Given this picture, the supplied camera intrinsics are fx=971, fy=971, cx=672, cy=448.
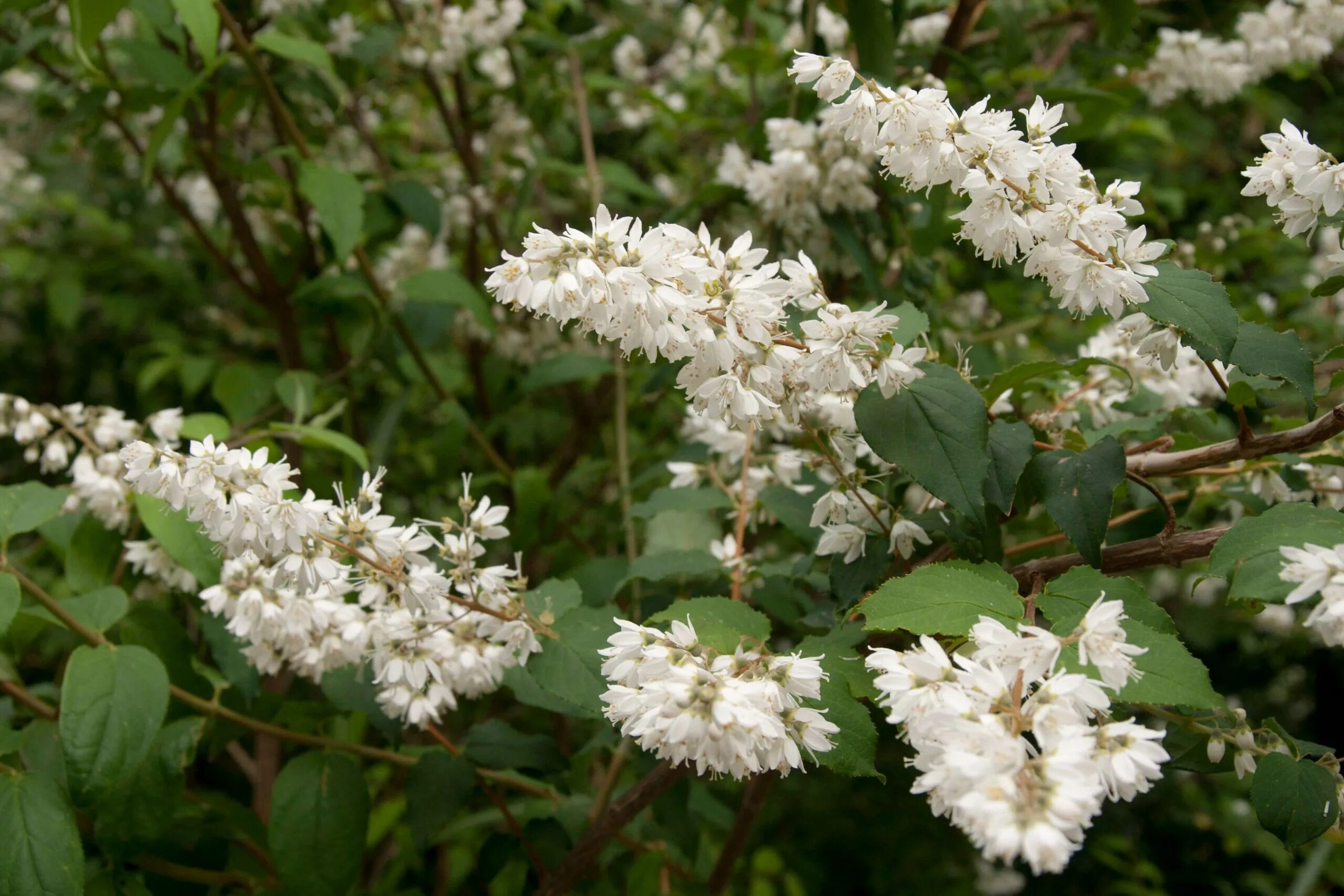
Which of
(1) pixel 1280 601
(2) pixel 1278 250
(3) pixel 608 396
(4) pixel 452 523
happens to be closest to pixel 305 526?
(4) pixel 452 523

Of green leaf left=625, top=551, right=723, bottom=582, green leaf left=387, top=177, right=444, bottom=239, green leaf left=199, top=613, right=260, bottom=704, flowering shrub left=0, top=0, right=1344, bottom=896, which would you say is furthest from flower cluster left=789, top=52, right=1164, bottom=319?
green leaf left=387, top=177, right=444, bottom=239

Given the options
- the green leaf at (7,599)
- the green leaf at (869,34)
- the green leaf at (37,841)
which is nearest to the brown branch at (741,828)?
the green leaf at (37,841)

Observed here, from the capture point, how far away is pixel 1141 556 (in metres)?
1.32

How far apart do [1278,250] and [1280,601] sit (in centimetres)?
282

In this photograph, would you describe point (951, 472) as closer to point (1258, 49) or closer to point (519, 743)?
point (519, 743)

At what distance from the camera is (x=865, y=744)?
44.6 inches

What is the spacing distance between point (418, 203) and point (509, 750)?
1.58 metres

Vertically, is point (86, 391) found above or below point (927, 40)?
below

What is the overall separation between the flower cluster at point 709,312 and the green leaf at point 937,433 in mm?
28

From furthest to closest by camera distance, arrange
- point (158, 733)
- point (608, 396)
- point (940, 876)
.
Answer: point (940, 876) → point (608, 396) → point (158, 733)

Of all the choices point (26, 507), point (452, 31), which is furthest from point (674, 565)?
point (452, 31)

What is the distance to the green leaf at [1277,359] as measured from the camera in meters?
1.20

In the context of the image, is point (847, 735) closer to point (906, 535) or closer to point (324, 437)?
point (906, 535)

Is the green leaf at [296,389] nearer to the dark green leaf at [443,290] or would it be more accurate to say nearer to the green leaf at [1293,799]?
the dark green leaf at [443,290]
